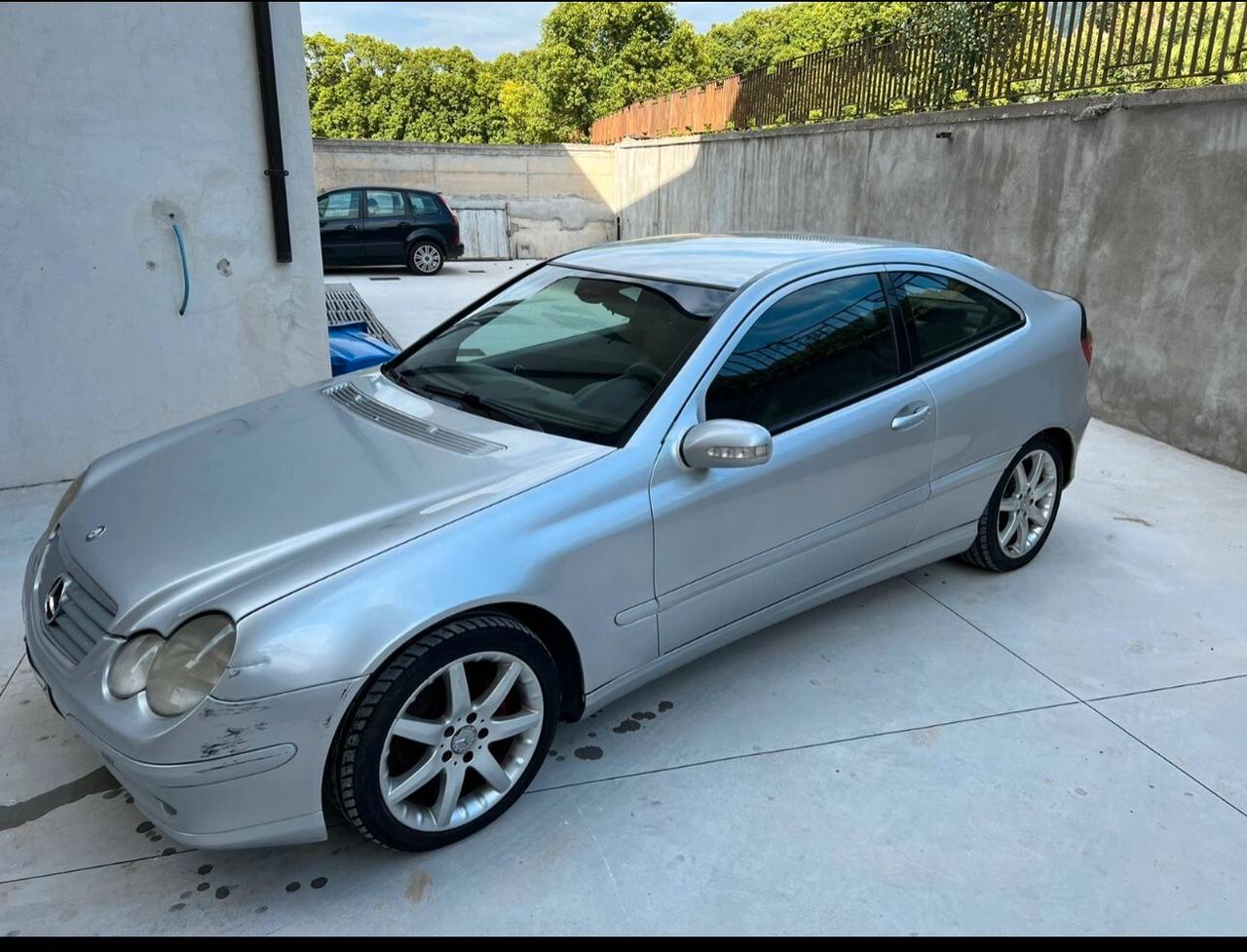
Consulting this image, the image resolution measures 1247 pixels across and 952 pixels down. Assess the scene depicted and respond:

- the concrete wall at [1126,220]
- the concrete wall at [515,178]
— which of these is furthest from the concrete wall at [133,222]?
the concrete wall at [515,178]

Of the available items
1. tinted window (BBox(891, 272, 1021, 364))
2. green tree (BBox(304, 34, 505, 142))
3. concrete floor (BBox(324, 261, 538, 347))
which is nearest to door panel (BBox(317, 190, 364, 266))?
concrete floor (BBox(324, 261, 538, 347))

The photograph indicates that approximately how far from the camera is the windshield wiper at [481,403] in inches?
116

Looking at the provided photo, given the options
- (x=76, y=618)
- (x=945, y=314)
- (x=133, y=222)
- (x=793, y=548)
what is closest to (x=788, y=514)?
(x=793, y=548)

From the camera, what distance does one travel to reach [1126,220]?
21.2 feet

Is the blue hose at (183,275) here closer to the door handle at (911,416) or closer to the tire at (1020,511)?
the door handle at (911,416)

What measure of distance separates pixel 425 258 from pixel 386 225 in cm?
86

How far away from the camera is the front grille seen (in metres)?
2.29

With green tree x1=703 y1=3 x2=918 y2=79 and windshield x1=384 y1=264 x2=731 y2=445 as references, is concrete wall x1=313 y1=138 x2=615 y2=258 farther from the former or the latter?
green tree x1=703 y1=3 x2=918 y2=79

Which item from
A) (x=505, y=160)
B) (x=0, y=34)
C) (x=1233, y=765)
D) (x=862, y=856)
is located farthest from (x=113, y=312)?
(x=505, y=160)

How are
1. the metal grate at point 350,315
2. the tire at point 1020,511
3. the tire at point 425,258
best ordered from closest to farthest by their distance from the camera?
the tire at point 1020,511, the metal grate at point 350,315, the tire at point 425,258

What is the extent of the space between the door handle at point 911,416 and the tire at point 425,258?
Result: 13.7 m

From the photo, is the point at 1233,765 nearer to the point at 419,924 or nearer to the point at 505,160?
the point at 419,924

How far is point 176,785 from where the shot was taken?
2062 millimetres

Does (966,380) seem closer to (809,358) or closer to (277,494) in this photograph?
(809,358)
